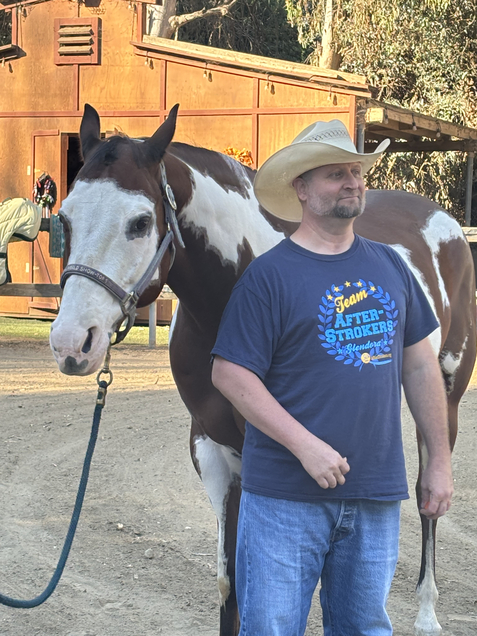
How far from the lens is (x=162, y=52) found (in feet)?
40.3

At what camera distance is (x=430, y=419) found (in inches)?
90.0

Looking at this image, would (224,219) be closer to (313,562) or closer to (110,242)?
(110,242)

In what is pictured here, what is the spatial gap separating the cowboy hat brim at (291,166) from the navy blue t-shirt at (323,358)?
266 mm

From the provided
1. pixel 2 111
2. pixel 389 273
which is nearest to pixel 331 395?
pixel 389 273

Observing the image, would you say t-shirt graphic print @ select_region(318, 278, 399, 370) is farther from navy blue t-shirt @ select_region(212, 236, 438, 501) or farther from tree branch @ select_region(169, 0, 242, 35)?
tree branch @ select_region(169, 0, 242, 35)

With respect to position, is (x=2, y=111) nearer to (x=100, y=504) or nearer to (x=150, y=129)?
(x=150, y=129)

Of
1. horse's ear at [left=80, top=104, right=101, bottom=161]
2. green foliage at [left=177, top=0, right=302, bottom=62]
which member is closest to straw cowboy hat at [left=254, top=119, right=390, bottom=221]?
horse's ear at [left=80, top=104, right=101, bottom=161]

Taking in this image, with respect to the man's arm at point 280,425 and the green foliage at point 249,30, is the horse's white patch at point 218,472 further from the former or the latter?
the green foliage at point 249,30

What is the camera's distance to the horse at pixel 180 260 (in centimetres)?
229

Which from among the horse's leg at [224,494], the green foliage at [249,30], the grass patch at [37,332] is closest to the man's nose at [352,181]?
the horse's leg at [224,494]

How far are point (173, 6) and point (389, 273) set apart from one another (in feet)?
51.6

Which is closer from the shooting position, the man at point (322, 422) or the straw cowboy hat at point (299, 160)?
the man at point (322, 422)

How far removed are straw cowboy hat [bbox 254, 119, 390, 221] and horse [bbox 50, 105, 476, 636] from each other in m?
0.25

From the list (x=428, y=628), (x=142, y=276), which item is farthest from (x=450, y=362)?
(x=142, y=276)
